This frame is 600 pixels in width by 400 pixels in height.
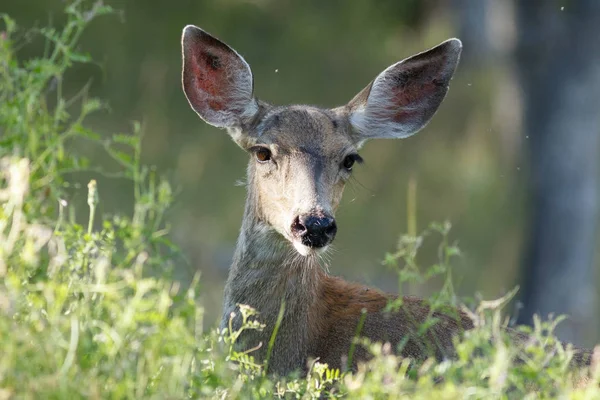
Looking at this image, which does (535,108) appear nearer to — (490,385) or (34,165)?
(34,165)

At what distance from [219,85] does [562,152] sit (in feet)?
24.1

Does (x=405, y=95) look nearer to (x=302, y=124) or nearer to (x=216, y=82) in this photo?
(x=302, y=124)

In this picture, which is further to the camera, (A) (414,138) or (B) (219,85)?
(A) (414,138)

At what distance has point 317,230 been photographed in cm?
552

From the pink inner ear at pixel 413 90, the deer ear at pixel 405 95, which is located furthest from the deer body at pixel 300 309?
the pink inner ear at pixel 413 90

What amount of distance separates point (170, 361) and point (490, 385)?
110cm

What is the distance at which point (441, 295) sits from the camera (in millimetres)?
5848

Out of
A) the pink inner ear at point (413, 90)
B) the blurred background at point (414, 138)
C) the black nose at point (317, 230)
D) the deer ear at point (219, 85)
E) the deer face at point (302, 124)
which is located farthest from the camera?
the blurred background at point (414, 138)

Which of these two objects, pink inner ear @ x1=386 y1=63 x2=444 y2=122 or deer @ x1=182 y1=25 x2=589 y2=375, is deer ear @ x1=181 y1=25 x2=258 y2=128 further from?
pink inner ear @ x1=386 y1=63 x2=444 y2=122

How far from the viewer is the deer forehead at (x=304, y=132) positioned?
6.18 metres

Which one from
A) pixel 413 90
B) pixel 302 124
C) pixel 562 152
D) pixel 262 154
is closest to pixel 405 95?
pixel 413 90

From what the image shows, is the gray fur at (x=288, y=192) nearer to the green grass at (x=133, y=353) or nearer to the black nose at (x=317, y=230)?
the black nose at (x=317, y=230)

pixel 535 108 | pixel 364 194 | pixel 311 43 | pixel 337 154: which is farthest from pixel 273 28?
pixel 337 154

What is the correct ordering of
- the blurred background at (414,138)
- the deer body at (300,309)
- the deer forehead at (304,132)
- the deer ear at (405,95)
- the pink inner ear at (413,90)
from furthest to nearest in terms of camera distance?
the blurred background at (414,138) < the pink inner ear at (413,90) < the deer ear at (405,95) < the deer forehead at (304,132) < the deer body at (300,309)
